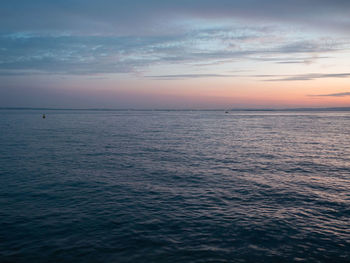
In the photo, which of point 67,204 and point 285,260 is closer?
point 285,260

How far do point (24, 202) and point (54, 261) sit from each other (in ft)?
28.8

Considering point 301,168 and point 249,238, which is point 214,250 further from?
point 301,168

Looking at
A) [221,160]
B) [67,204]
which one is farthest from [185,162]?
[67,204]

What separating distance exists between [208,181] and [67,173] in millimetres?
14051

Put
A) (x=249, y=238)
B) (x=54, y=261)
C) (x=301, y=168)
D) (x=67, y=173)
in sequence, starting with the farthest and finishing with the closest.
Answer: (x=301, y=168) < (x=67, y=173) < (x=249, y=238) < (x=54, y=261)

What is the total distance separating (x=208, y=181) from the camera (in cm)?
2491

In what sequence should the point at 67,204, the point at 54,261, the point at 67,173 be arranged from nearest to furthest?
the point at 54,261 → the point at 67,204 → the point at 67,173

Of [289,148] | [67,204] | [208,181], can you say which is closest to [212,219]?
[208,181]

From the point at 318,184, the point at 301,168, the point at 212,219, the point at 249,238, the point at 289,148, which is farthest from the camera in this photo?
the point at 289,148

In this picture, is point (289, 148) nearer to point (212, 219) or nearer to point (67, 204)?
point (212, 219)

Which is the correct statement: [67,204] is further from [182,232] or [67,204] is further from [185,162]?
[185,162]

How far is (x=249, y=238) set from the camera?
14281 mm

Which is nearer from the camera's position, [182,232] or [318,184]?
[182,232]

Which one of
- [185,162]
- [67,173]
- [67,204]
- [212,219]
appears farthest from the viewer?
[185,162]
